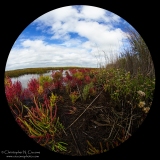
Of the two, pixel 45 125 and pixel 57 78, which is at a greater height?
pixel 57 78

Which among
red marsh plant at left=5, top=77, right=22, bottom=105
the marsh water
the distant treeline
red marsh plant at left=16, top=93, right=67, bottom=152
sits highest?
the distant treeline

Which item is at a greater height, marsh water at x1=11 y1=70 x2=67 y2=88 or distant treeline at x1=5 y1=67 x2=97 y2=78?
distant treeline at x1=5 y1=67 x2=97 y2=78

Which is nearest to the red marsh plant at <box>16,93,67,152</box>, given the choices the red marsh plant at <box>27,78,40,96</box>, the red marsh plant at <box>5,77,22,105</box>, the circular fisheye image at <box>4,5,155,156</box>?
the circular fisheye image at <box>4,5,155,156</box>

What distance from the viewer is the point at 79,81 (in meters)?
3.12

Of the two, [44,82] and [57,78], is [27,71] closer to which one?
[44,82]

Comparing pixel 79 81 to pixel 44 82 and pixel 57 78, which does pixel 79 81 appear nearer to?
pixel 57 78

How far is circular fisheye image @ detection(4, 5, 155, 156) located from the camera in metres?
2.85

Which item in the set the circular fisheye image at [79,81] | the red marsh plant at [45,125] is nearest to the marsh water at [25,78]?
the circular fisheye image at [79,81]

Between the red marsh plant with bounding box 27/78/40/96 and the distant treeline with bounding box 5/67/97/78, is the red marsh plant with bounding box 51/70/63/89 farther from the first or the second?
the red marsh plant with bounding box 27/78/40/96

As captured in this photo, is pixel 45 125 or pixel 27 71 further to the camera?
pixel 27 71

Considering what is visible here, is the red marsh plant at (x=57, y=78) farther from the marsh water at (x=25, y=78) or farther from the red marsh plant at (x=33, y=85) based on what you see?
the red marsh plant at (x=33, y=85)

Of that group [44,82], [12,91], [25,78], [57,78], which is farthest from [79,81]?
[12,91]

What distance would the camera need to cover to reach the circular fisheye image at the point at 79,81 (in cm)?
285

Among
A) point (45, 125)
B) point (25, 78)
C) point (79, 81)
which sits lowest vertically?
point (45, 125)
